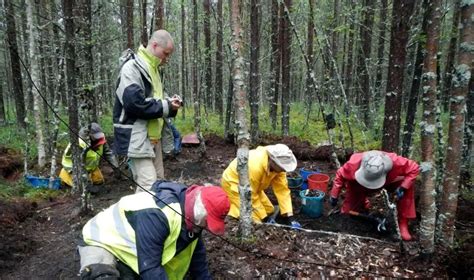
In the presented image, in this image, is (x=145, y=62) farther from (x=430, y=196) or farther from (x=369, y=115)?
(x=369, y=115)

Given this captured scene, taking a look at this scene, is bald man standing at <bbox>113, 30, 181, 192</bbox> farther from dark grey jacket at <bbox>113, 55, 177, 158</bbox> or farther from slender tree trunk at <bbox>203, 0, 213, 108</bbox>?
slender tree trunk at <bbox>203, 0, 213, 108</bbox>

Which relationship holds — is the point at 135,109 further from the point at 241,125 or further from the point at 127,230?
the point at 127,230

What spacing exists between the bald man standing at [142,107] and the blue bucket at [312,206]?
2.19 meters

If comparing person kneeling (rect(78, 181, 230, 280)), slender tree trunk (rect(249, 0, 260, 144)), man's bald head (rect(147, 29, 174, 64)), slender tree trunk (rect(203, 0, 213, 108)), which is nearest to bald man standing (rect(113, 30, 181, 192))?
man's bald head (rect(147, 29, 174, 64))

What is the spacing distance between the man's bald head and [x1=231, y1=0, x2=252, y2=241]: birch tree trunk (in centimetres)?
74

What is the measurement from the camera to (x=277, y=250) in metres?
3.76

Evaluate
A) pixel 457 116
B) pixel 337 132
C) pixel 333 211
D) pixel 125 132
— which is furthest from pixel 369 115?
pixel 125 132

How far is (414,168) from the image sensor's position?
4273mm

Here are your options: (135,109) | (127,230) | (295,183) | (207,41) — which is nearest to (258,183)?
(295,183)

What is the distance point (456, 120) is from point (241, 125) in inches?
81.5

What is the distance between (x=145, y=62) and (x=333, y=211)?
3.34 m

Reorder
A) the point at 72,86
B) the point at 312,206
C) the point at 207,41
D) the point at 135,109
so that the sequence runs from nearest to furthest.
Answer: the point at 135,109 → the point at 72,86 → the point at 312,206 → the point at 207,41

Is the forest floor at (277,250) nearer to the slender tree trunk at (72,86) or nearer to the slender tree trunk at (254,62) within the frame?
the slender tree trunk at (72,86)

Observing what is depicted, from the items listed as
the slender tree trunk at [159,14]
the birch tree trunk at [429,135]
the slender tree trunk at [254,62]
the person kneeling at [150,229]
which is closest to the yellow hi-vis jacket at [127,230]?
the person kneeling at [150,229]
